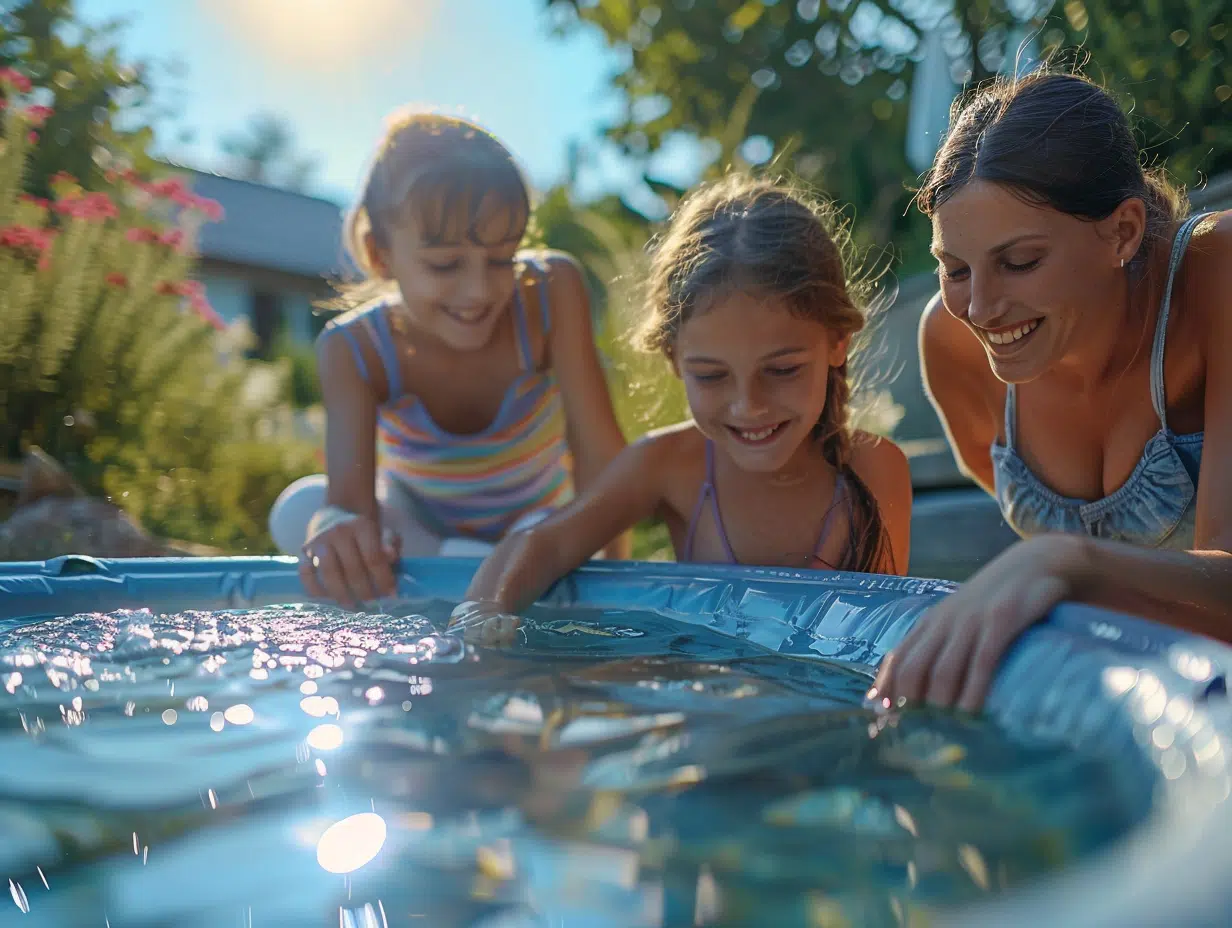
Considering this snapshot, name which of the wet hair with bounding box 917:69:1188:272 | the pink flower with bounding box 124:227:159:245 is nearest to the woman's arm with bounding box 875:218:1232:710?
the wet hair with bounding box 917:69:1188:272

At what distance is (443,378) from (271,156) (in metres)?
58.7

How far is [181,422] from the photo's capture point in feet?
21.6

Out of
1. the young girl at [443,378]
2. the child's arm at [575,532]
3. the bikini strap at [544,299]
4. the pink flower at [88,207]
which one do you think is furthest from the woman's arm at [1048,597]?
the pink flower at [88,207]

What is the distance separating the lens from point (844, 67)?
33.3 feet

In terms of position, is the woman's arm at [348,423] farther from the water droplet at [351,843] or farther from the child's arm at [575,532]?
the water droplet at [351,843]

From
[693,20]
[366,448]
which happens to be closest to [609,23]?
[693,20]

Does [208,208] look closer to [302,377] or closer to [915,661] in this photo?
[915,661]

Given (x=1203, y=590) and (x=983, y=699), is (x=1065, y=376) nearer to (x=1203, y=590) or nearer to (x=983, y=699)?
(x=1203, y=590)

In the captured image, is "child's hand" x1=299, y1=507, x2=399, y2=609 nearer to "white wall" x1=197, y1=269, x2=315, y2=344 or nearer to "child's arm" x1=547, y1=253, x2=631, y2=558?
"child's arm" x1=547, y1=253, x2=631, y2=558

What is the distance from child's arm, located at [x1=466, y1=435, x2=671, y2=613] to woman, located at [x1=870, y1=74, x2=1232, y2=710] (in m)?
0.88

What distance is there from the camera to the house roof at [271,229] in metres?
22.2

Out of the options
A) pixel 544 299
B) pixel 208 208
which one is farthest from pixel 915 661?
pixel 208 208

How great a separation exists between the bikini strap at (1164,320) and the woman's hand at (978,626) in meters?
0.77

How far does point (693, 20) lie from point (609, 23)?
95 centimetres
